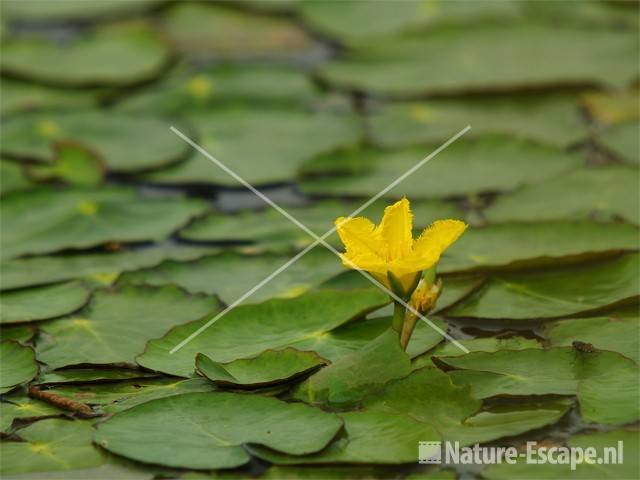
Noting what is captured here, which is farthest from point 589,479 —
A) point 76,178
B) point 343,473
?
point 76,178

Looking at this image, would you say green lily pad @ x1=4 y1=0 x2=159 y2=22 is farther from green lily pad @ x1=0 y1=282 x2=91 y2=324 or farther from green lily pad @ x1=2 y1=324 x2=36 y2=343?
green lily pad @ x1=2 y1=324 x2=36 y2=343

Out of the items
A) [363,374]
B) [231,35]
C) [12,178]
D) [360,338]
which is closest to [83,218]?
[12,178]

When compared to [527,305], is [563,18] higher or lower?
higher

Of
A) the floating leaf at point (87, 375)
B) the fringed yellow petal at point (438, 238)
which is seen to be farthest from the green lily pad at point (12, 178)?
the fringed yellow petal at point (438, 238)

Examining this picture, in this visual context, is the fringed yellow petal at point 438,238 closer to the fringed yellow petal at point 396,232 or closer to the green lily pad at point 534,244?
the fringed yellow petal at point 396,232

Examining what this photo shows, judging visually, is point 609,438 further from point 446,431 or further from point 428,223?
point 428,223

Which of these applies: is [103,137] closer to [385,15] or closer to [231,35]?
[231,35]

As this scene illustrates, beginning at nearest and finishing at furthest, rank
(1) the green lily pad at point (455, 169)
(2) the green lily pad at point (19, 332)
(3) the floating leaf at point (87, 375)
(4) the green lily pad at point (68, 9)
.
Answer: (3) the floating leaf at point (87, 375), (2) the green lily pad at point (19, 332), (1) the green lily pad at point (455, 169), (4) the green lily pad at point (68, 9)
